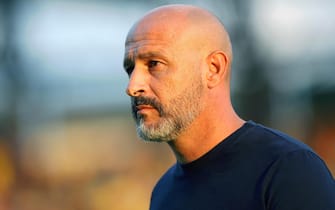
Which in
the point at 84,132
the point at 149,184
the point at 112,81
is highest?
the point at 112,81

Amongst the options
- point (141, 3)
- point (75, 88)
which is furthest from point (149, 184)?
point (141, 3)

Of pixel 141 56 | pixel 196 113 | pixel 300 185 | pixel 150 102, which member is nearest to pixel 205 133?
pixel 196 113

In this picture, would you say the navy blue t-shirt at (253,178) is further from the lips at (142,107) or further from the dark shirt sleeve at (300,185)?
the lips at (142,107)

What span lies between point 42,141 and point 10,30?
166 centimetres

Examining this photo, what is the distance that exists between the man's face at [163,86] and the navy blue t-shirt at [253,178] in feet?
0.50

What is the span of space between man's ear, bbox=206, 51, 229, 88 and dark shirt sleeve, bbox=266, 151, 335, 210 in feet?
1.22

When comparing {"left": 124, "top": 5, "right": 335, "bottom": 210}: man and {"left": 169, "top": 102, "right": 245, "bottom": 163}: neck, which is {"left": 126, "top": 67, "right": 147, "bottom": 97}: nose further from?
{"left": 169, "top": 102, "right": 245, "bottom": 163}: neck

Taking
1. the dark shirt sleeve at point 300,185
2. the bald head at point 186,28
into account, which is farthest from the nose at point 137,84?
the dark shirt sleeve at point 300,185

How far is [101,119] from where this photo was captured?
1052 centimetres

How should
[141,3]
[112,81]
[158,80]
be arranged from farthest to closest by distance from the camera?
[112,81]
[141,3]
[158,80]

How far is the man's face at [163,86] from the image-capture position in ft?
7.66

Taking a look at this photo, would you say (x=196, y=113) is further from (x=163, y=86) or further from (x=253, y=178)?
(x=253, y=178)

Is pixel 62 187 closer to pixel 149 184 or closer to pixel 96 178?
pixel 96 178

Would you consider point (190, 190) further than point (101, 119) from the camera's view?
No
